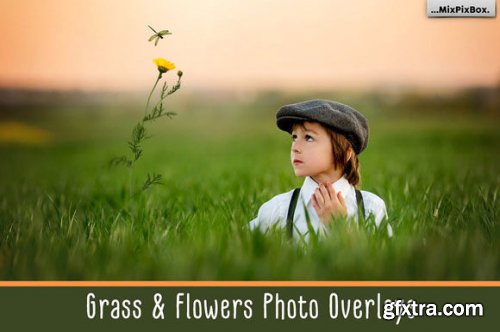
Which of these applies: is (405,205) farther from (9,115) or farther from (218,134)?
(9,115)

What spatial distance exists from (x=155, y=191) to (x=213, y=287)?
1112 millimetres

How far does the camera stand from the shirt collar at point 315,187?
308 cm

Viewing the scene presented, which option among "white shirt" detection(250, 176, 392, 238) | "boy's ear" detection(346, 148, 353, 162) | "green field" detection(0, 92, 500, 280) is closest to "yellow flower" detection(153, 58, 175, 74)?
"green field" detection(0, 92, 500, 280)

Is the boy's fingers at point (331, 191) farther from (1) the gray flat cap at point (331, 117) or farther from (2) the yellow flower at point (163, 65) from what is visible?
(2) the yellow flower at point (163, 65)

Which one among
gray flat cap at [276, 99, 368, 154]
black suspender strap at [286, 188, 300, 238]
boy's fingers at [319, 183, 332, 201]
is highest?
gray flat cap at [276, 99, 368, 154]

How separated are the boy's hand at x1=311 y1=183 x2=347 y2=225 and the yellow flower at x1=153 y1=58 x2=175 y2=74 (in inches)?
34.0

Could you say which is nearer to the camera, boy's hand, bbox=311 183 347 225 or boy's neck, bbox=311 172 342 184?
boy's hand, bbox=311 183 347 225

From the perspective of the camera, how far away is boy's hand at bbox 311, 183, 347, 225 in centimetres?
298

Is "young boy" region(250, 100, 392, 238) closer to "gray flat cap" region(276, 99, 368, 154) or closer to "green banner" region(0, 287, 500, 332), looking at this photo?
"gray flat cap" region(276, 99, 368, 154)

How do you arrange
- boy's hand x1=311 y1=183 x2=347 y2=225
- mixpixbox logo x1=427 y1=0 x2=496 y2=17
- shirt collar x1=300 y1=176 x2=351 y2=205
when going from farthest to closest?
mixpixbox logo x1=427 y1=0 x2=496 y2=17 → shirt collar x1=300 y1=176 x2=351 y2=205 → boy's hand x1=311 y1=183 x2=347 y2=225

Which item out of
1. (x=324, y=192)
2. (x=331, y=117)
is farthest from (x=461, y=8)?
(x=324, y=192)

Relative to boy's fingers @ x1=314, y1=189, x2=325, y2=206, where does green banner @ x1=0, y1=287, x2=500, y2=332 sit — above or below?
below

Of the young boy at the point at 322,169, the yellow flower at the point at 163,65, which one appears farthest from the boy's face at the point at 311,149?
the yellow flower at the point at 163,65

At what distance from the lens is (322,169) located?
3051 mm
